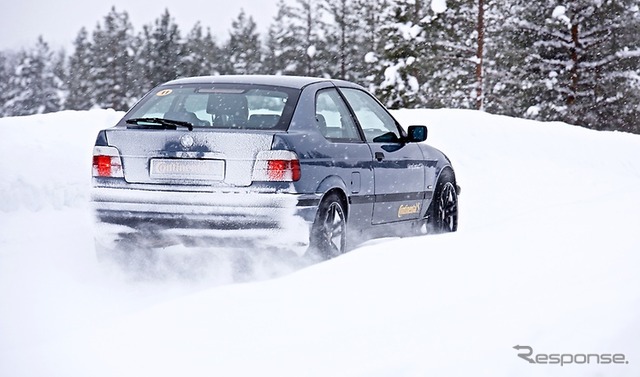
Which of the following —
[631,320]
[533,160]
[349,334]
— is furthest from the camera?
[533,160]

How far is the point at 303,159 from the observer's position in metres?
6.29

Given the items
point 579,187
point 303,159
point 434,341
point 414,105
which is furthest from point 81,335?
point 414,105

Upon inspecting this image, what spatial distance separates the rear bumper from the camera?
612cm

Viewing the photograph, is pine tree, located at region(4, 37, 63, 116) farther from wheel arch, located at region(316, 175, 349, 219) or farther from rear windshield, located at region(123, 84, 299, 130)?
wheel arch, located at region(316, 175, 349, 219)

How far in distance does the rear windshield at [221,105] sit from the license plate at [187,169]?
431mm

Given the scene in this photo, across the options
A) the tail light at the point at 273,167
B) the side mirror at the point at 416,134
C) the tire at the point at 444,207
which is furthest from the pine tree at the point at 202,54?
the tail light at the point at 273,167

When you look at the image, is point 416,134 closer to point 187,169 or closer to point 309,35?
point 187,169

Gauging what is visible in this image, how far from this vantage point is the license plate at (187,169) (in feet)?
20.2

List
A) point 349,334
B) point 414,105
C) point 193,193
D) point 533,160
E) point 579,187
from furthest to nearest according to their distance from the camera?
1. point 414,105
2. point 533,160
3. point 579,187
4. point 193,193
5. point 349,334

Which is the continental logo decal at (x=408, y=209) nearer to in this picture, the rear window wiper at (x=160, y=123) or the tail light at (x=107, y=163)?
the rear window wiper at (x=160, y=123)

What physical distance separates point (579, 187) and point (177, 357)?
1155cm

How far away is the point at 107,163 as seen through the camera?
6480 mm

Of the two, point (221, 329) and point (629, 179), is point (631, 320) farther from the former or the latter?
point (629, 179)

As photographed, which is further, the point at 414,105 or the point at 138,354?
the point at 414,105
